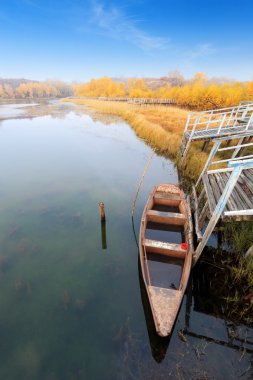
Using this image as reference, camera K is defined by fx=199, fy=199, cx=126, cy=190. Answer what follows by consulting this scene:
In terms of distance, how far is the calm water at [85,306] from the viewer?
4797mm

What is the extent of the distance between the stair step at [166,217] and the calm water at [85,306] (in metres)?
1.48

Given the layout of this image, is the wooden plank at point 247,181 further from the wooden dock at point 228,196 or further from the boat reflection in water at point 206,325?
the boat reflection in water at point 206,325

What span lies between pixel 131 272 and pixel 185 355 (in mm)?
2948

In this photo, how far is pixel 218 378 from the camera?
4492 mm

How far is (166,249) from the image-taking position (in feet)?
21.8

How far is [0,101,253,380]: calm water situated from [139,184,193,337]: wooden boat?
0.75 meters

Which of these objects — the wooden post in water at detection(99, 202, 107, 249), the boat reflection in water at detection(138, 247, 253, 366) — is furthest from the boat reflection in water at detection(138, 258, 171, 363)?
the wooden post in water at detection(99, 202, 107, 249)

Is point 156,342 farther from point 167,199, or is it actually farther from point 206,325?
point 167,199

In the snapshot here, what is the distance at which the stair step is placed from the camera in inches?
327

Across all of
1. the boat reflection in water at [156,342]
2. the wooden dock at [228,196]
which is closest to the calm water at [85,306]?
the boat reflection in water at [156,342]

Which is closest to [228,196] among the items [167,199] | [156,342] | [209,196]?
[209,196]

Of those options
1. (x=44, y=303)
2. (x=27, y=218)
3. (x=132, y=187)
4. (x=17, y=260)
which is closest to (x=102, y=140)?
(x=132, y=187)

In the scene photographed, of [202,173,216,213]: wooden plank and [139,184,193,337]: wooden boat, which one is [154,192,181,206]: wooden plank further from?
[202,173,216,213]: wooden plank

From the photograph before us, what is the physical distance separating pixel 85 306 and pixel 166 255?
10.2 ft
